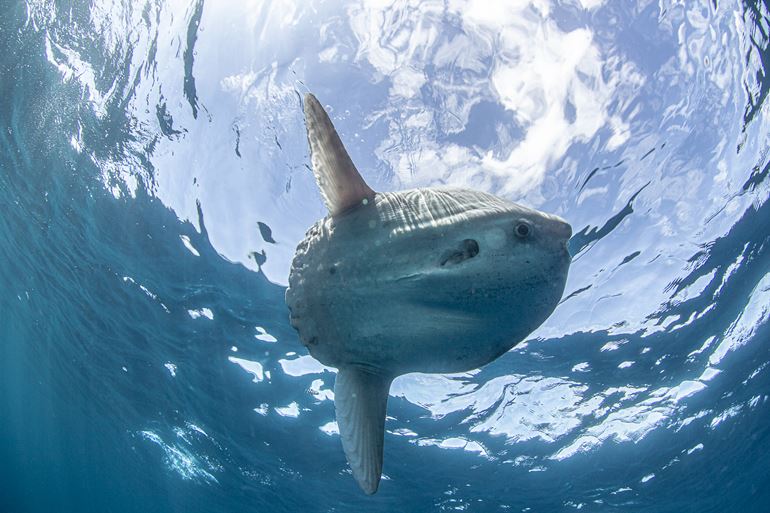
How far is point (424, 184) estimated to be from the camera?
7887 mm

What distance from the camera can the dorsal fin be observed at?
7.65 ft

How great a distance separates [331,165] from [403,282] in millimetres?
761

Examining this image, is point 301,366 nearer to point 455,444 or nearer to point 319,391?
point 319,391

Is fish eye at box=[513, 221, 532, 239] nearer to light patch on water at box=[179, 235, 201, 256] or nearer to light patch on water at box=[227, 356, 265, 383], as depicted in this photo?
light patch on water at box=[179, 235, 201, 256]

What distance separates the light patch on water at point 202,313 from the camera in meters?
13.4

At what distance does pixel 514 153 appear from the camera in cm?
731

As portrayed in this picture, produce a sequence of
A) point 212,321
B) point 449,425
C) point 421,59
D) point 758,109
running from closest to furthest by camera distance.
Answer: point 421,59 < point 758,109 < point 212,321 < point 449,425

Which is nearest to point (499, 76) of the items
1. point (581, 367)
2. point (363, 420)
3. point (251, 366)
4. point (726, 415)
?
point (363, 420)

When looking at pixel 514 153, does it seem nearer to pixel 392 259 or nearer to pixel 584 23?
pixel 584 23

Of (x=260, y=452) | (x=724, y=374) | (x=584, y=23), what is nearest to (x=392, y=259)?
(x=584, y=23)

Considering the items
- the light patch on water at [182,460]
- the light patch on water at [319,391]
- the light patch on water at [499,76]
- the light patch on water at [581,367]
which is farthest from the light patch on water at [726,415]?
the light patch on water at [182,460]

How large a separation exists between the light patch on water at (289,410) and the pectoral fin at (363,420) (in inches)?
556

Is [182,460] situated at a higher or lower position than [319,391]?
higher

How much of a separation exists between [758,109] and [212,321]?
13611 millimetres
